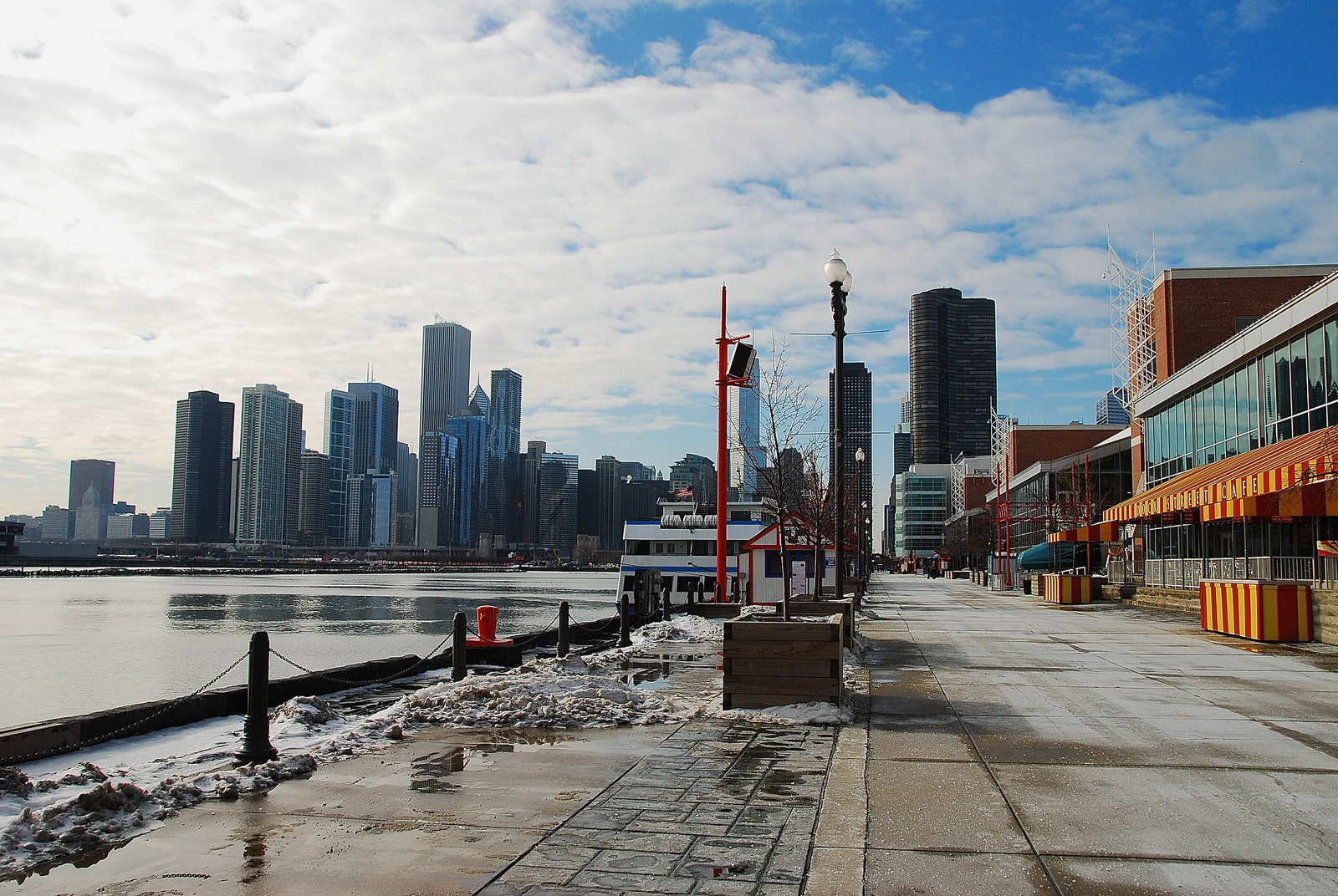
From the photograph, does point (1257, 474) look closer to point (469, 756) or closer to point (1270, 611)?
point (1270, 611)

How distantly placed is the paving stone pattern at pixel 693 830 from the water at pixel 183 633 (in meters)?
14.5

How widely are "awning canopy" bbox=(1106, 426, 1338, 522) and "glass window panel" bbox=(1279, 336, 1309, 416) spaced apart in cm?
122

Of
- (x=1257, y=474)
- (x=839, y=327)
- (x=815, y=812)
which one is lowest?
(x=815, y=812)

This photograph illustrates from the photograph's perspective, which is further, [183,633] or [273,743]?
[183,633]

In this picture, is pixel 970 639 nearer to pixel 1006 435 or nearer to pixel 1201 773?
pixel 1201 773

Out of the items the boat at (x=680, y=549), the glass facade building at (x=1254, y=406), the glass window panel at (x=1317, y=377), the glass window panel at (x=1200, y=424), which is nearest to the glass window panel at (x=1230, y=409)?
the glass facade building at (x=1254, y=406)

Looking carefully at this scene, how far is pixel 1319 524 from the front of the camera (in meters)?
26.5

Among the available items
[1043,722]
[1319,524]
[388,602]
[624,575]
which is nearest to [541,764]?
[1043,722]

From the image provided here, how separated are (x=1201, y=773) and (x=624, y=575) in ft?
151

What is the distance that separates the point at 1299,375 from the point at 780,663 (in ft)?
81.8

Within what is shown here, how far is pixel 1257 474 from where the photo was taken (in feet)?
70.1

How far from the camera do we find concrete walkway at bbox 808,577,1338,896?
4.95 metres

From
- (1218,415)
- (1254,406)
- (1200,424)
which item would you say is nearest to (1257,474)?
(1254,406)

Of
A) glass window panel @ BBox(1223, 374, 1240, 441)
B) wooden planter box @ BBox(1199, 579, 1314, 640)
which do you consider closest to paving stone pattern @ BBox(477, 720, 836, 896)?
wooden planter box @ BBox(1199, 579, 1314, 640)
